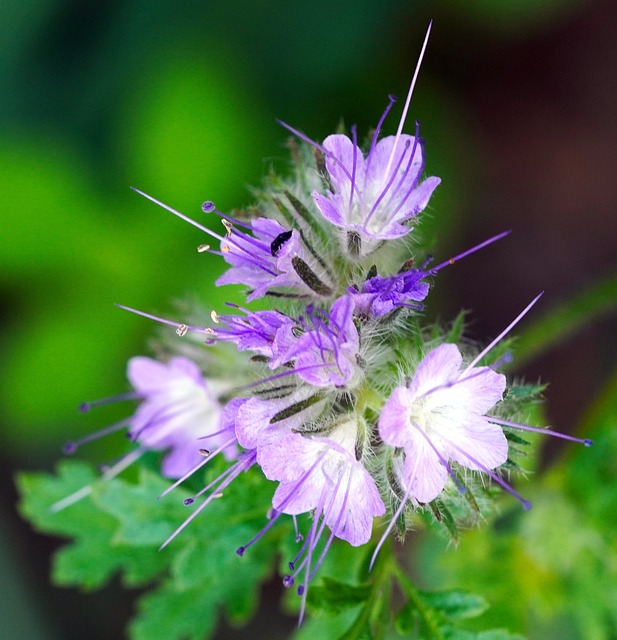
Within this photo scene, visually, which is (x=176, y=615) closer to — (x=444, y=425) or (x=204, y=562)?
(x=204, y=562)

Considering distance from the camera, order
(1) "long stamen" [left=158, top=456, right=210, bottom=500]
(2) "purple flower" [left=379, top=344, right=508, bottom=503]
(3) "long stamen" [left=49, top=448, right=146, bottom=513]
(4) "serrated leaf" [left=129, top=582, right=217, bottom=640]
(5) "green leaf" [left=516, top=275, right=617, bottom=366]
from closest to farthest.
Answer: (2) "purple flower" [left=379, top=344, right=508, bottom=503] → (1) "long stamen" [left=158, top=456, right=210, bottom=500] → (3) "long stamen" [left=49, top=448, right=146, bottom=513] → (4) "serrated leaf" [left=129, top=582, right=217, bottom=640] → (5) "green leaf" [left=516, top=275, right=617, bottom=366]

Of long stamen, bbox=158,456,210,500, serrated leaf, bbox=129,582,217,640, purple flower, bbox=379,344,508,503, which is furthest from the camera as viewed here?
serrated leaf, bbox=129,582,217,640

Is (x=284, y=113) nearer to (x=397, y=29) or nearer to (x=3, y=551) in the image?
(x=397, y=29)

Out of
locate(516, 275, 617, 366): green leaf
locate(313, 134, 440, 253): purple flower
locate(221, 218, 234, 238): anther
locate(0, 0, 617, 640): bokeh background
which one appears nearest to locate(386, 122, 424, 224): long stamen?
locate(313, 134, 440, 253): purple flower

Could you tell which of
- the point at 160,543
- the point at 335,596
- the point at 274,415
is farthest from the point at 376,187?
the point at 160,543

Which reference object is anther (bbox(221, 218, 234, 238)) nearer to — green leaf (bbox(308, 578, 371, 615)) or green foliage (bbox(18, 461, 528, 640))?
green foliage (bbox(18, 461, 528, 640))

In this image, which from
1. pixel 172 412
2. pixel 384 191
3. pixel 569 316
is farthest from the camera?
pixel 569 316

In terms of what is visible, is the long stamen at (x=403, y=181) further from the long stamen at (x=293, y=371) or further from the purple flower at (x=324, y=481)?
the purple flower at (x=324, y=481)

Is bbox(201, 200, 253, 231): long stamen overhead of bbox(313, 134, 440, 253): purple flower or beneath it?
beneath
